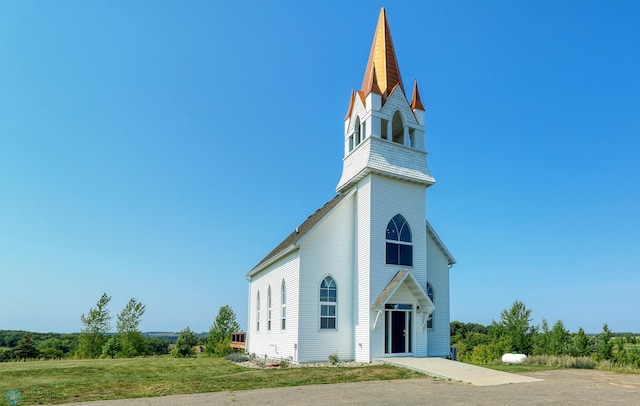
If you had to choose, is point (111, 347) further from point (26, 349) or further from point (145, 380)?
point (145, 380)

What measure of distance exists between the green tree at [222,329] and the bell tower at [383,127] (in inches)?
934

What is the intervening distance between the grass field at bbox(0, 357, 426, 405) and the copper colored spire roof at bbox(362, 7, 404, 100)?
13.9m

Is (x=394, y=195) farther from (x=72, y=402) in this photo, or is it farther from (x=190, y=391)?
(x=72, y=402)

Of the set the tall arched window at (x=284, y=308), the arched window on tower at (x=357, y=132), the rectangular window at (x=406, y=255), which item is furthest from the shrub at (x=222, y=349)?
the arched window on tower at (x=357, y=132)

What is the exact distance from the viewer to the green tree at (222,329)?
4084cm

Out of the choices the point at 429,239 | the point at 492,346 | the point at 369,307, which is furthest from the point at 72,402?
the point at 492,346

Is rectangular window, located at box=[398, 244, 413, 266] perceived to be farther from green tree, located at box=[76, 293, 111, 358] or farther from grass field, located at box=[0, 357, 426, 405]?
green tree, located at box=[76, 293, 111, 358]

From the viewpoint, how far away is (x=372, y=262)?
20.7 metres

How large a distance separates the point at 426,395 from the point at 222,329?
34906 millimetres

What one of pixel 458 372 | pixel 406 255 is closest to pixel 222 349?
pixel 406 255

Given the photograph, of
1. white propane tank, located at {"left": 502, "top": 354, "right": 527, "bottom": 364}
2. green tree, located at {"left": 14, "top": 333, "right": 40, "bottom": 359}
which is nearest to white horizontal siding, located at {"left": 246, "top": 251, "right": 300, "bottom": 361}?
white propane tank, located at {"left": 502, "top": 354, "right": 527, "bottom": 364}

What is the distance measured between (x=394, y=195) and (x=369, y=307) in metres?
5.55

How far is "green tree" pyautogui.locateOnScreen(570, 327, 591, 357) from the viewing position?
35.8 metres

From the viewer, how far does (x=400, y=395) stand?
1162 centimetres
